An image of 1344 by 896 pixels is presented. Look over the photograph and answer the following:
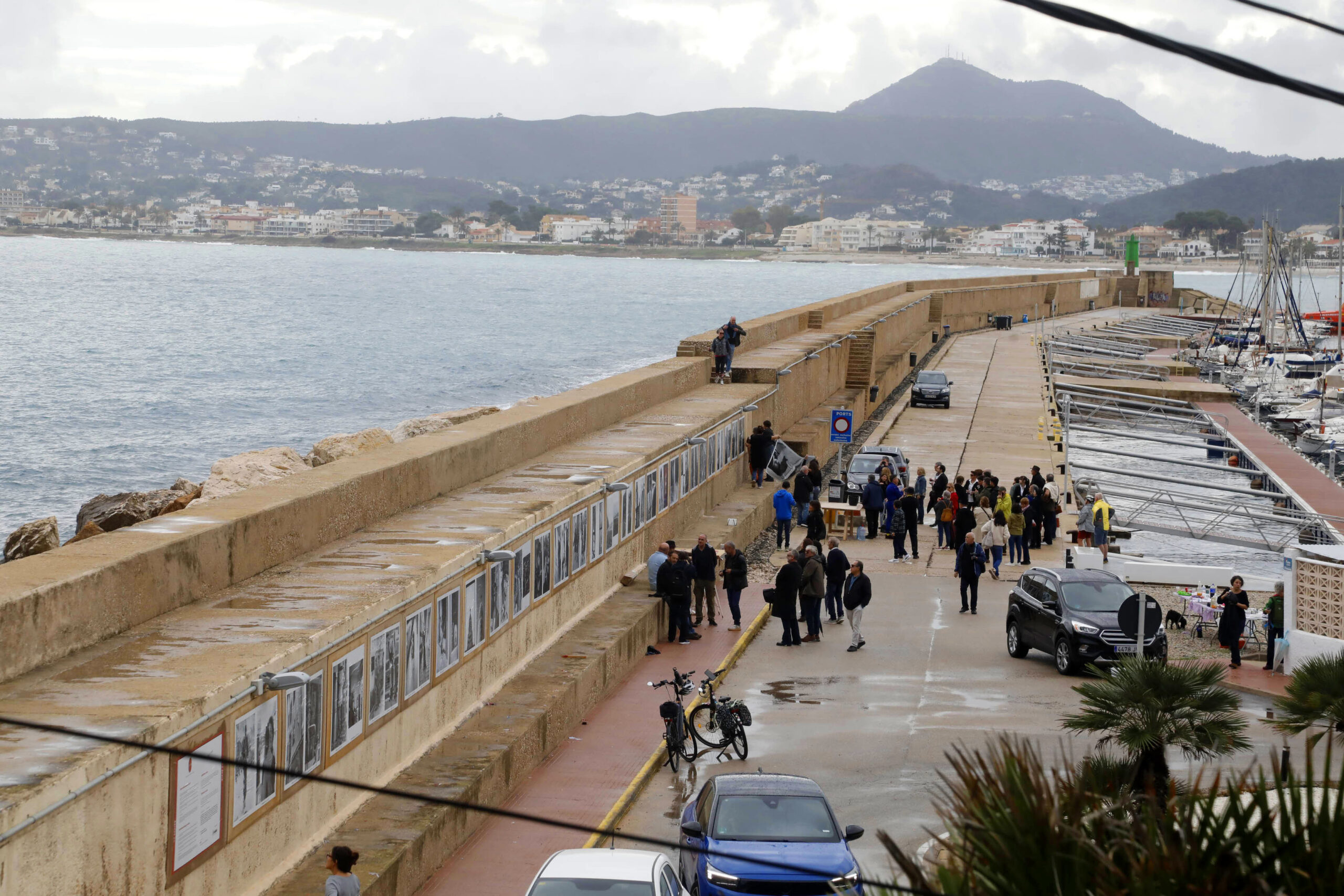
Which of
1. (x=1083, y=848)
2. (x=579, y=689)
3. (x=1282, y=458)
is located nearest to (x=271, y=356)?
(x=1282, y=458)

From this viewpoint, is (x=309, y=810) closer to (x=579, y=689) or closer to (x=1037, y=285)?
(x=579, y=689)

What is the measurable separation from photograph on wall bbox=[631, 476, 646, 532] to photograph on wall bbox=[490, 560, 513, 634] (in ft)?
18.9

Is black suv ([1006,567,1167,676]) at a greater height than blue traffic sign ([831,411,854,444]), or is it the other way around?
blue traffic sign ([831,411,854,444])

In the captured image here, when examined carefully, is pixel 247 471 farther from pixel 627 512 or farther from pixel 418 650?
pixel 418 650

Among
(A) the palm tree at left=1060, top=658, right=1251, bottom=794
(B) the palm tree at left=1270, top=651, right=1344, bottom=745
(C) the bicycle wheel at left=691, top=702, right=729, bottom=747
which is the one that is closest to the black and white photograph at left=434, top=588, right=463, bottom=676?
(C) the bicycle wheel at left=691, top=702, right=729, bottom=747

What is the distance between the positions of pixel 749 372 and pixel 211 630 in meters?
24.0

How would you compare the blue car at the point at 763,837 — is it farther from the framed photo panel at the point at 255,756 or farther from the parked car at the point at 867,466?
the parked car at the point at 867,466

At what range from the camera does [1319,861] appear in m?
5.18

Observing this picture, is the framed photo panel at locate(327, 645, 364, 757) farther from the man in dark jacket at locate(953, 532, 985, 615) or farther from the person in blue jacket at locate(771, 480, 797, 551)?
the person in blue jacket at locate(771, 480, 797, 551)

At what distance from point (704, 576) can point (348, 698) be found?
9.33 meters

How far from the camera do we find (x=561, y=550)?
17125 mm

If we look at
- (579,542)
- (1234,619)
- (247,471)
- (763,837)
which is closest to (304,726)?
(763,837)

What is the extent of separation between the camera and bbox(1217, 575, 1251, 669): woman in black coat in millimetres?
18172

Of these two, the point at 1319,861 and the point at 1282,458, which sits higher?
the point at 1319,861
